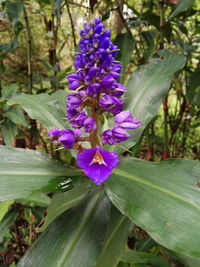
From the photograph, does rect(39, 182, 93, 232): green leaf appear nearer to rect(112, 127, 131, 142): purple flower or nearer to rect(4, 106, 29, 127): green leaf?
rect(112, 127, 131, 142): purple flower

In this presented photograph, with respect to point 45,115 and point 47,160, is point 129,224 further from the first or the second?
point 45,115

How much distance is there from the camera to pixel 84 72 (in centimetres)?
93

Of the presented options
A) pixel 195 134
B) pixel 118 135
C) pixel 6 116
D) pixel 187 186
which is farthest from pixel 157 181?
pixel 195 134

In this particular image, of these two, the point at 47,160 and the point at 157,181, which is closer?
the point at 157,181

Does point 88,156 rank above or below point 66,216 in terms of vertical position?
above

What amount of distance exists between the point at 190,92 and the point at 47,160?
1.09m

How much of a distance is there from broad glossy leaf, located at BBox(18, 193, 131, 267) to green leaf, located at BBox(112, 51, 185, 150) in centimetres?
27

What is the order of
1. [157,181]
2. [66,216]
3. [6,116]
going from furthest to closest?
[6,116]
[66,216]
[157,181]

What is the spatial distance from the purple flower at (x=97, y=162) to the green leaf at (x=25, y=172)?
116 mm

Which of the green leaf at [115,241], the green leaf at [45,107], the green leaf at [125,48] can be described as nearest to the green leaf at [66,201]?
the green leaf at [115,241]

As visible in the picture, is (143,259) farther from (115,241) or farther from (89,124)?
(89,124)

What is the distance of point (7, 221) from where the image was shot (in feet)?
5.07

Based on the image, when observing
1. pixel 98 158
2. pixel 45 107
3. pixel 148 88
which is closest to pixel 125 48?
pixel 148 88

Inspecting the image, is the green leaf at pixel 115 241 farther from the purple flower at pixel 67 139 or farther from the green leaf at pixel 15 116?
the green leaf at pixel 15 116
